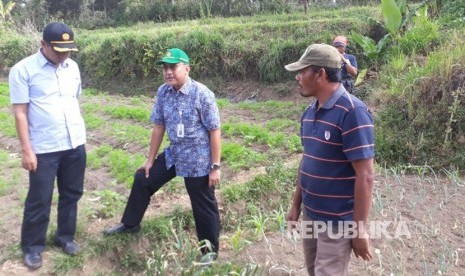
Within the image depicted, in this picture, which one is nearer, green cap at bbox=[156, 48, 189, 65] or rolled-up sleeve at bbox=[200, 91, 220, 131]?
green cap at bbox=[156, 48, 189, 65]

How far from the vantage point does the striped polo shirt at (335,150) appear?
8.60 feet

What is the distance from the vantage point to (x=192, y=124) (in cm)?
386

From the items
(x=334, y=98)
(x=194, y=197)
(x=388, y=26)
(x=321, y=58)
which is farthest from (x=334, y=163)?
(x=388, y=26)

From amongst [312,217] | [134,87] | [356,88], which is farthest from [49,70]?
[134,87]

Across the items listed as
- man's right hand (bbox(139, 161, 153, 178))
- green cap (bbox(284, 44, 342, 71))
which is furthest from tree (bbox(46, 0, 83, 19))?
green cap (bbox(284, 44, 342, 71))

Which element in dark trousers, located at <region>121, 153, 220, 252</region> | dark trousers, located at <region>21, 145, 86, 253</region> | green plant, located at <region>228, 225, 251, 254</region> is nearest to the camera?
dark trousers, located at <region>21, 145, 86, 253</region>

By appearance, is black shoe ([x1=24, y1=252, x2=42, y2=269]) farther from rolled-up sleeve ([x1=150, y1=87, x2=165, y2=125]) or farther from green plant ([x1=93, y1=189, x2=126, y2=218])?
rolled-up sleeve ([x1=150, y1=87, x2=165, y2=125])

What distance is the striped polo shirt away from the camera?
8.60 ft

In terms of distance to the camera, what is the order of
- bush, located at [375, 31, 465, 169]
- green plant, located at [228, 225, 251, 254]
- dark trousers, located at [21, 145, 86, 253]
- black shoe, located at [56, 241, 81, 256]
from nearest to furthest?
1. dark trousers, located at [21, 145, 86, 253]
2. black shoe, located at [56, 241, 81, 256]
3. green plant, located at [228, 225, 251, 254]
4. bush, located at [375, 31, 465, 169]

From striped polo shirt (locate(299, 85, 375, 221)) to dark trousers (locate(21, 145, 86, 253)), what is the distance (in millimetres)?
2176

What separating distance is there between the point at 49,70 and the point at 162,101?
3.14 ft

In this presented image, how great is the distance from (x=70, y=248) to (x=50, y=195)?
→ 0.55 m

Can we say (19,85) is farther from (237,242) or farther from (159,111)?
(237,242)

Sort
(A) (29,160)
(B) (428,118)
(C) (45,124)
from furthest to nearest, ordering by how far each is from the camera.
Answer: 1. (B) (428,118)
2. (C) (45,124)
3. (A) (29,160)
